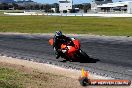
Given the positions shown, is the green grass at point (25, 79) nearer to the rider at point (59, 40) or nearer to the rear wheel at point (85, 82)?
the rear wheel at point (85, 82)

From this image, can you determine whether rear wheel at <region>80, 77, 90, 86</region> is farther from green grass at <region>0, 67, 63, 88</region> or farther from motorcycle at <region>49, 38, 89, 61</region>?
motorcycle at <region>49, 38, 89, 61</region>

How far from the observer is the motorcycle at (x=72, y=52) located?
18984mm

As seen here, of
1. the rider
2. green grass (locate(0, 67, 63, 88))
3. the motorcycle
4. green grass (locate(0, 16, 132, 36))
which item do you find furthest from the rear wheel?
green grass (locate(0, 16, 132, 36))

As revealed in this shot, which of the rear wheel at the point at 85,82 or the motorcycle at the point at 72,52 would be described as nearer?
the rear wheel at the point at 85,82

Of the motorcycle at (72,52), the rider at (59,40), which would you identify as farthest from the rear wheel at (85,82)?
the rider at (59,40)

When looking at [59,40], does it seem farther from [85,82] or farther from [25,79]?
[85,82]

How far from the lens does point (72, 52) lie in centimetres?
1898

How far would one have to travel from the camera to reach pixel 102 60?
19.7 meters

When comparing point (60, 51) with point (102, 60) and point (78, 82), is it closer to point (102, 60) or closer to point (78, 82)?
point (102, 60)

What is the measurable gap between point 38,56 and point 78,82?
29.5 ft

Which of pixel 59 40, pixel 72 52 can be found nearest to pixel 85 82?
pixel 72 52

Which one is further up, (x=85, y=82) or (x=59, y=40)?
(x=59, y=40)

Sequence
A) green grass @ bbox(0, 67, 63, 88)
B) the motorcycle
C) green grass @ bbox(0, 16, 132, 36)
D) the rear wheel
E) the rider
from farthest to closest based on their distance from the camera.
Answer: green grass @ bbox(0, 16, 132, 36) → the rider → the motorcycle → green grass @ bbox(0, 67, 63, 88) → the rear wheel

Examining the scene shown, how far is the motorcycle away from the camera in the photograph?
18984mm
